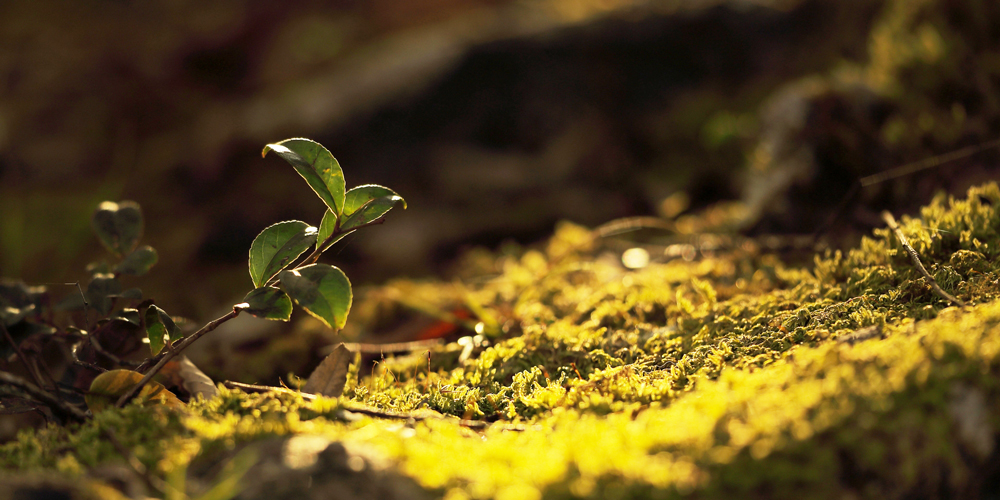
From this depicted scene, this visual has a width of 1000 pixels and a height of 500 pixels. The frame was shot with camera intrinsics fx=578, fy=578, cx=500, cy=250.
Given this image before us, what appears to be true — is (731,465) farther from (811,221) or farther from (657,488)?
(811,221)

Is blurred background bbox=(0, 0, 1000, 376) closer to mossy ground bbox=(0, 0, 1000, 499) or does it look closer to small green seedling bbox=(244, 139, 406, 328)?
mossy ground bbox=(0, 0, 1000, 499)

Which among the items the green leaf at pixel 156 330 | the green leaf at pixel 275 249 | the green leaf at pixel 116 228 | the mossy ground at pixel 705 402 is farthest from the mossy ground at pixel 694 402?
the green leaf at pixel 116 228

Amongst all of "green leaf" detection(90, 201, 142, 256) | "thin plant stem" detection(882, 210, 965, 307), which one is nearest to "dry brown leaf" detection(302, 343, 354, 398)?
"green leaf" detection(90, 201, 142, 256)

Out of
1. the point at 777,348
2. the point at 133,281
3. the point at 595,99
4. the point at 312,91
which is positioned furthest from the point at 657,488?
the point at 312,91

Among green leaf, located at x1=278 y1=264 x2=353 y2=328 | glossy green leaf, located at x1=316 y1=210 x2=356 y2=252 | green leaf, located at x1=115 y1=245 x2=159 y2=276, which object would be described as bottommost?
green leaf, located at x1=115 y1=245 x2=159 y2=276

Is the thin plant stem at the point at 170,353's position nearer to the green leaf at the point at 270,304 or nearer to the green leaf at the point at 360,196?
the green leaf at the point at 270,304
